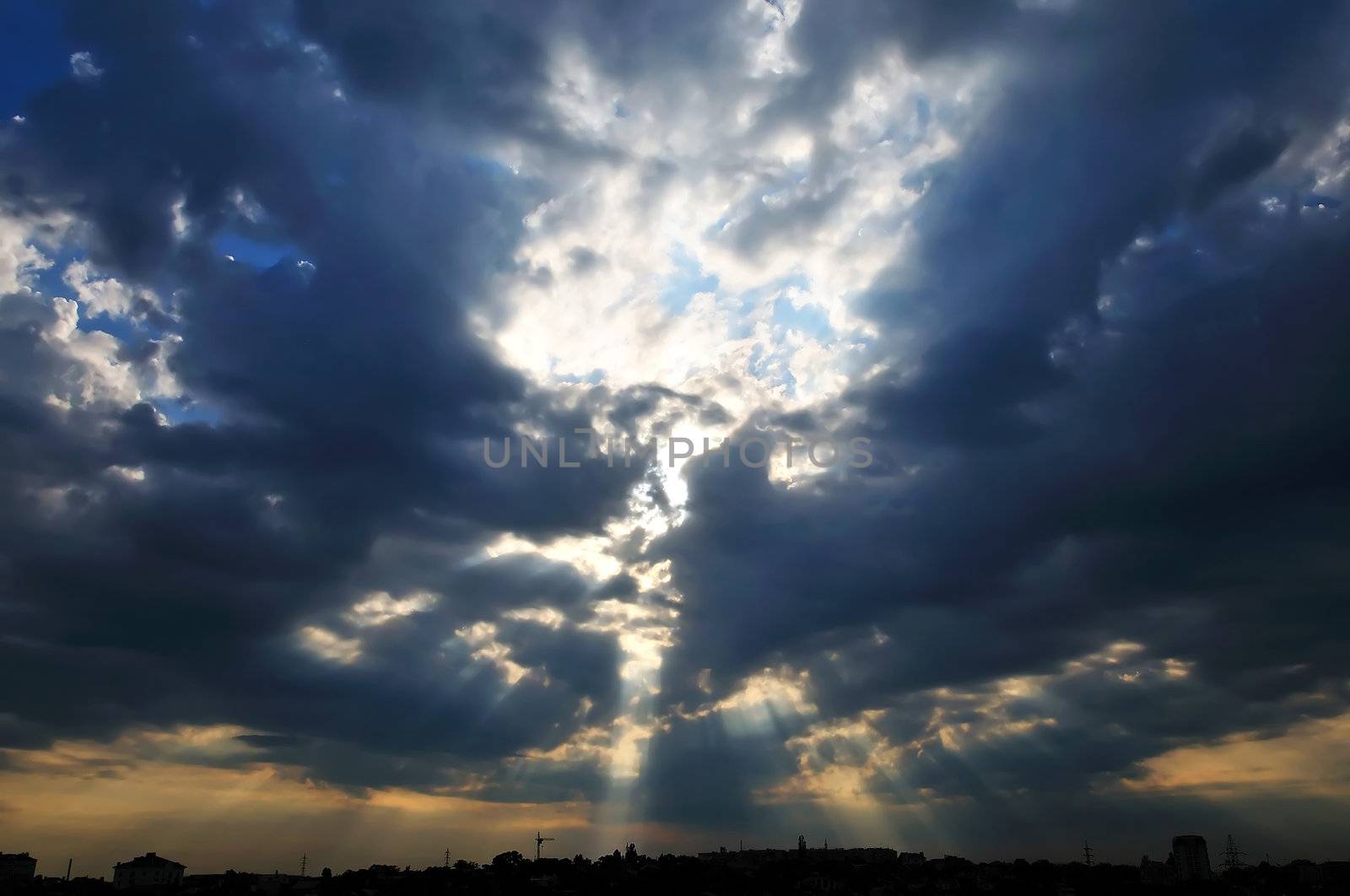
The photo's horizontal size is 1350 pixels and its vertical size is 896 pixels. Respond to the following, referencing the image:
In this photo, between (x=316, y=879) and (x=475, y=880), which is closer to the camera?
(x=475, y=880)

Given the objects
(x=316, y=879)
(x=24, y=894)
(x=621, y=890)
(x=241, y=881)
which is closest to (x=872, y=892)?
(x=621, y=890)

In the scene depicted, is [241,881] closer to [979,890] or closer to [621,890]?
[621,890]

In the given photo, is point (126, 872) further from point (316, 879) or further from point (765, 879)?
point (765, 879)

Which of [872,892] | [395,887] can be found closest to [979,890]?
[872,892]

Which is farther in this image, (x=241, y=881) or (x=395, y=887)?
(x=241, y=881)

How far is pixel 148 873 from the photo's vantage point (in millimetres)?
190875

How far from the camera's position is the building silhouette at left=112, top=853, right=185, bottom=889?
612 feet

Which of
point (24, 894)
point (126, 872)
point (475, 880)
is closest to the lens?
point (24, 894)

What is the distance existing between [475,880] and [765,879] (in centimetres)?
6360

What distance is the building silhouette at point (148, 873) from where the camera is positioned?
186m

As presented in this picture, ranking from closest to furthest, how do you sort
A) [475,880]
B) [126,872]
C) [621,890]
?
1. [621,890]
2. [475,880]
3. [126,872]

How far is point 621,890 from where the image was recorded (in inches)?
6462

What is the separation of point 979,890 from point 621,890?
7939cm

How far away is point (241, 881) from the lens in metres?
182
